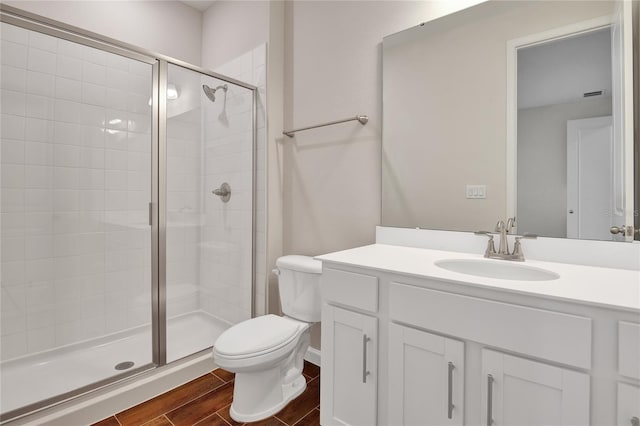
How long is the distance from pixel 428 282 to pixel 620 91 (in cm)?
100

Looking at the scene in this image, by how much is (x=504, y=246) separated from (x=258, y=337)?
3.85 ft

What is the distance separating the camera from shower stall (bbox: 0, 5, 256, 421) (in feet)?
5.82

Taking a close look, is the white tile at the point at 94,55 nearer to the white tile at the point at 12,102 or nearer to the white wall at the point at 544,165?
the white tile at the point at 12,102

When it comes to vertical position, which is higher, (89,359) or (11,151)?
(11,151)

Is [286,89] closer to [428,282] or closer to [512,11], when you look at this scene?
[512,11]

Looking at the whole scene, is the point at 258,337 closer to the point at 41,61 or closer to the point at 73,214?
the point at 73,214

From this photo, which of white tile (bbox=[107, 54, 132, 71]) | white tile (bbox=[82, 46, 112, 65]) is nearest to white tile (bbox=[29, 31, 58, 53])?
white tile (bbox=[82, 46, 112, 65])

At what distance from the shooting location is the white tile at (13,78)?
5.70 ft

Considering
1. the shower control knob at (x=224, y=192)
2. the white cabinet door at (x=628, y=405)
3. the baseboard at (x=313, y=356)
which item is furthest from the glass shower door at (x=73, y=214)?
the white cabinet door at (x=628, y=405)

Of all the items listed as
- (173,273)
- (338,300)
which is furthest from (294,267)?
(173,273)

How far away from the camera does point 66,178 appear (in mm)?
1952

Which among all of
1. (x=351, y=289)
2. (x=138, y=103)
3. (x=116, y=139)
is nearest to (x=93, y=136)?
(x=116, y=139)

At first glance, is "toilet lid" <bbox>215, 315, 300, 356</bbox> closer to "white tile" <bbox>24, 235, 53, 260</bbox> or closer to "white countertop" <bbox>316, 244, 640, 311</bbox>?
"white countertop" <bbox>316, 244, 640, 311</bbox>

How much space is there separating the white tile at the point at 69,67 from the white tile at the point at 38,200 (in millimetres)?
695
